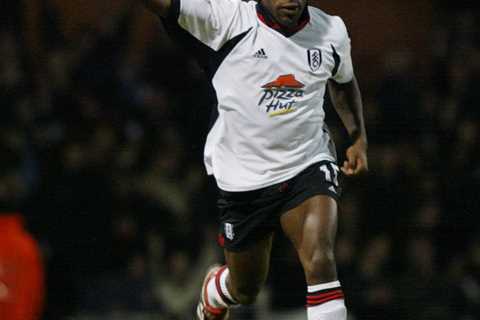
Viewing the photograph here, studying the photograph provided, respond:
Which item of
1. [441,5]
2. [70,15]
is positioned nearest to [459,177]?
[441,5]

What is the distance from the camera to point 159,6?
3.70 m

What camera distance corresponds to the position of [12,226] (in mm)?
5711

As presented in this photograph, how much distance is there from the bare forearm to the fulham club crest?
310 millimetres

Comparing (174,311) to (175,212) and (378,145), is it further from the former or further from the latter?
(378,145)

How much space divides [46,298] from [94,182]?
2.22 ft

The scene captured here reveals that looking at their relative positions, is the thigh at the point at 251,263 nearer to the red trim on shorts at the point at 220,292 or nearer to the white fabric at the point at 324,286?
the red trim on shorts at the point at 220,292

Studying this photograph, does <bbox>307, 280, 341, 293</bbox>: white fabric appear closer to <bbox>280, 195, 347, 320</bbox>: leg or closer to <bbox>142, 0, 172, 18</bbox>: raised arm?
<bbox>280, 195, 347, 320</bbox>: leg

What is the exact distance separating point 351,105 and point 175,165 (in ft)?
6.48

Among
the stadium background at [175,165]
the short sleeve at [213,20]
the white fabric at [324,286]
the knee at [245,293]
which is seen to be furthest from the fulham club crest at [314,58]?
the stadium background at [175,165]

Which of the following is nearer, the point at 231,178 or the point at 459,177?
the point at 231,178

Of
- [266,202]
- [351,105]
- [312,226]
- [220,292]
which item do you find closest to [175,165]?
[220,292]

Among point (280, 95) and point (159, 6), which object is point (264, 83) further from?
point (159, 6)

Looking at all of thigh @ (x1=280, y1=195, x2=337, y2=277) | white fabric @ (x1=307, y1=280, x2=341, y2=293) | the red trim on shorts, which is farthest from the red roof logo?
the red trim on shorts

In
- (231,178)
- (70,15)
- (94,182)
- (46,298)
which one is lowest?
(46,298)
